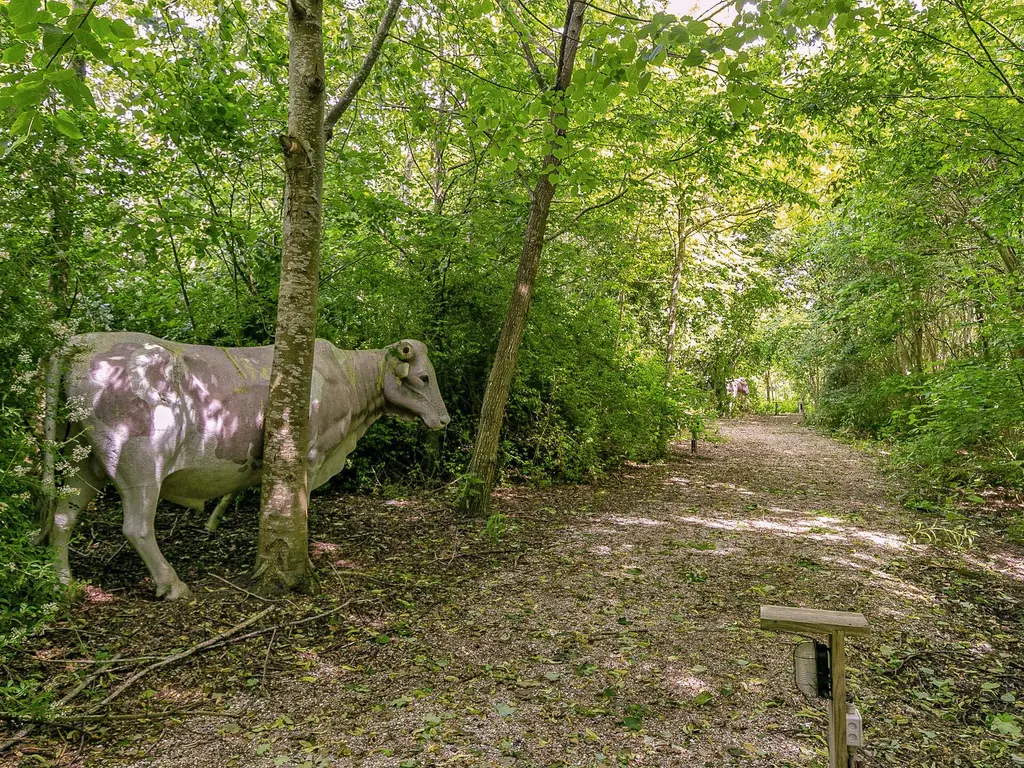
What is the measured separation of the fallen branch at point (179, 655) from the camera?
3094mm

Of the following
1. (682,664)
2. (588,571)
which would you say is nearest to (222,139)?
(588,571)

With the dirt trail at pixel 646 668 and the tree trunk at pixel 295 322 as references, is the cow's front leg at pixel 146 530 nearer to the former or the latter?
the tree trunk at pixel 295 322

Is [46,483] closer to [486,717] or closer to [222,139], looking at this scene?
[486,717]

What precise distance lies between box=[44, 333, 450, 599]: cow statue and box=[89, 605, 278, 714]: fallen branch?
2.18 ft

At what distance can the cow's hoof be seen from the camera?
4266 millimetres

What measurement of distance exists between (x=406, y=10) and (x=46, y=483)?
576 cm

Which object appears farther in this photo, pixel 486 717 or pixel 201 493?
pixel 201 493

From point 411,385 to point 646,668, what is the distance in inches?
131

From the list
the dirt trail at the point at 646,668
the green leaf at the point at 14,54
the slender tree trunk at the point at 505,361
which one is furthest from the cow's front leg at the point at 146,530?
the slender tree trunk at the point at 505,361

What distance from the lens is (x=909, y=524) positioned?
7.50 metres

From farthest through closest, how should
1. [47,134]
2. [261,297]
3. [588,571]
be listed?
[261,297], [588,571], [47,134]

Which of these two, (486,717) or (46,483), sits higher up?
(46,483)

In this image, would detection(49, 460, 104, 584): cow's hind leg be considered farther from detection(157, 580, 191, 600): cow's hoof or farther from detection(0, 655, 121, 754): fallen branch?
detection(0, 655, 121, 754): fallen branch

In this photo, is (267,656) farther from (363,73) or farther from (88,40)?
(363,73)
